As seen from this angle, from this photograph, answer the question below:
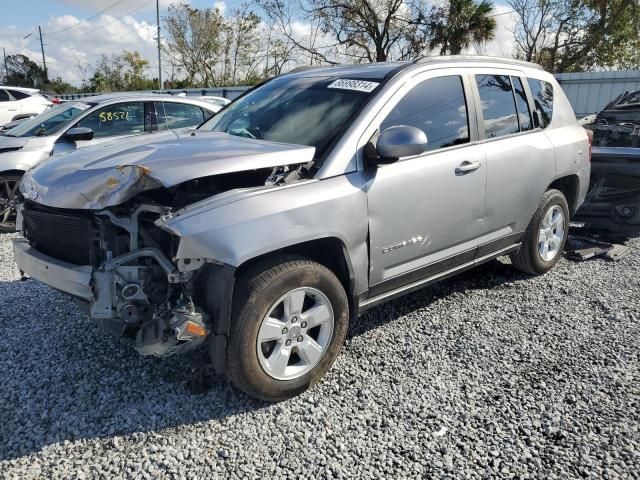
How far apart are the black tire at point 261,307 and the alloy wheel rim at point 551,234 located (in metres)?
2.63

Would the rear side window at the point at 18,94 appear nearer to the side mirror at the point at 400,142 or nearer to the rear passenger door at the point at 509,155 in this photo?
the rear passenger door at the point at 509,155

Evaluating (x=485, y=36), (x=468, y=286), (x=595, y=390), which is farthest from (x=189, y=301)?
(x=485, y=36)

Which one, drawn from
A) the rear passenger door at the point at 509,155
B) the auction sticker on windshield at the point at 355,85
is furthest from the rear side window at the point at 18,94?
the rear passenger door at the point at 509,155

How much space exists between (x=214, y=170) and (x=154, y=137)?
118cm

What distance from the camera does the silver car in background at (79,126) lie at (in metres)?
6.73

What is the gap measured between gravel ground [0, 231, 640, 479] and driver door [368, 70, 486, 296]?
1.93 feet

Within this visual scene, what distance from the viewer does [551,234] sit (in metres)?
4.96

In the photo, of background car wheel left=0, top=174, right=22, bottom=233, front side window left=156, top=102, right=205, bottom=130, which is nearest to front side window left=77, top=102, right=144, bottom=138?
front side window left=156, top=102, right=205, bottom=130

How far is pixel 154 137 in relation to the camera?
3.65m

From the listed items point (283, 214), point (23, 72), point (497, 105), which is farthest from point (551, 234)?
point (23, 72)

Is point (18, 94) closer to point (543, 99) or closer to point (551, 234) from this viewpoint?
point (543, 99)

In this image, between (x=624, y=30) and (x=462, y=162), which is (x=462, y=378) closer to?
(x=462, y=162)

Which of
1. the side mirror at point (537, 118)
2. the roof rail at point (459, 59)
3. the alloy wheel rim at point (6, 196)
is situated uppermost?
the roof rail at point (459, 59)

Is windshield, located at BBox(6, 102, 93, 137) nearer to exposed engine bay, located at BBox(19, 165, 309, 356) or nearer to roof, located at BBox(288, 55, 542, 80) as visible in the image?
roof, located at BBox(288, 55, 542, 80)
